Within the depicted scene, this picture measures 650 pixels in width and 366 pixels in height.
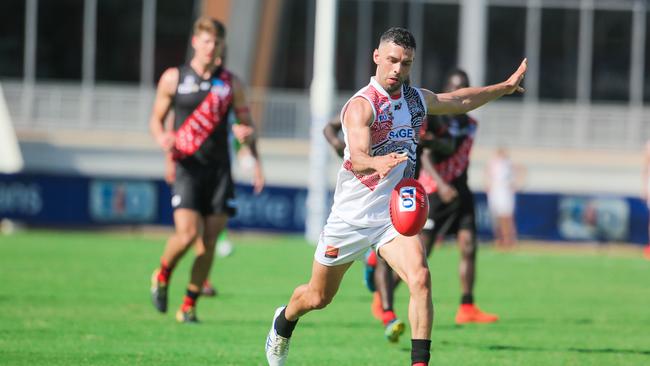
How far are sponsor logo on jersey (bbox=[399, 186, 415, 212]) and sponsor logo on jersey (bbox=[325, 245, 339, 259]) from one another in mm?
678

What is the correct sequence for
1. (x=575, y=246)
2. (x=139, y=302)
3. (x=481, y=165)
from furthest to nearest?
(x=481, y=165) → (x=575, y=246) → (x=139, y=302)

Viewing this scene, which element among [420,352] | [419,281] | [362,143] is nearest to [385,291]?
[419,281]

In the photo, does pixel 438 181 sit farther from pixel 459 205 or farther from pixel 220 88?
pixel 220 88

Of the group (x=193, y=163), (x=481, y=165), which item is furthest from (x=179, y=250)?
(x=481, y=165)

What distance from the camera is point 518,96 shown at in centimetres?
3538

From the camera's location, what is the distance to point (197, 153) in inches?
434

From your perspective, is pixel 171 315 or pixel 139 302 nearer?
pixel 171 315

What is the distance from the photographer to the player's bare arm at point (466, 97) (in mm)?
8047

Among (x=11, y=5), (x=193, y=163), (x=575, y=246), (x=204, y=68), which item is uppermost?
(x=11, y=5)

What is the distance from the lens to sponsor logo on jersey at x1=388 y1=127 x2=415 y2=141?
771 cm

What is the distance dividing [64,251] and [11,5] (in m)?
15.1

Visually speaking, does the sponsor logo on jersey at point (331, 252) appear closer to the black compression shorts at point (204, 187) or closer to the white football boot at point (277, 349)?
the white football boot at point (277, 349)

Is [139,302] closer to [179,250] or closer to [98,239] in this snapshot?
[179,250]

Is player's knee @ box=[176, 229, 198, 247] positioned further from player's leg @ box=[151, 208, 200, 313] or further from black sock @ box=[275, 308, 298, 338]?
black sock @ box=[275, 308, 298, 338]
